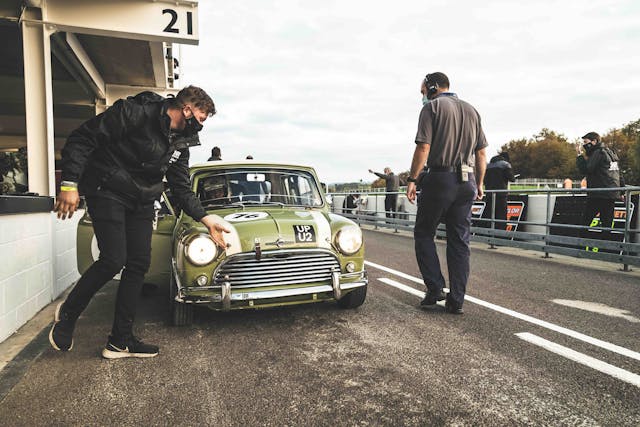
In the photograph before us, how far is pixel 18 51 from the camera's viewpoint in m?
9.32

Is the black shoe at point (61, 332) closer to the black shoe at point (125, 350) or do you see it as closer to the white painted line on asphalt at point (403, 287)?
the black shoe at point (125, 350)

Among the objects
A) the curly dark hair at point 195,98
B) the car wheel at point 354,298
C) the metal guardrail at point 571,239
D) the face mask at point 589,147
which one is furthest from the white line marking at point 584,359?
the face mask at point 589,147

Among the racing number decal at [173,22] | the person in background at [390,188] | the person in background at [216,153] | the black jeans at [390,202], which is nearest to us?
the racing number decal at [173,22]

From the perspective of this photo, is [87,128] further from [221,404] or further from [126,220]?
[221,404]

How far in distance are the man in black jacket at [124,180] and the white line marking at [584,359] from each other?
2.68 metres

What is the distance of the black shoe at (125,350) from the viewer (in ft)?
10.3

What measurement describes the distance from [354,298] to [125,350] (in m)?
1.93

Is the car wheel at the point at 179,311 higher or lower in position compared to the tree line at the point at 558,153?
lower

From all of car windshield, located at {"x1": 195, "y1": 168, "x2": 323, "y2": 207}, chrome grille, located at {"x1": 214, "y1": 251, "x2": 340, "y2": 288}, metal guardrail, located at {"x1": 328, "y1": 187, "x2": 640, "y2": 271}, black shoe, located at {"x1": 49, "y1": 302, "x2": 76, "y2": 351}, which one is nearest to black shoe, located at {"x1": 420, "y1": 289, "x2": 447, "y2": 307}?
chrome grille, located at {"x1": 214, "y1": 251, "x2": 340, "y2": 288}

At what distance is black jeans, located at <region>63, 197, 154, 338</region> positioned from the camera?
9.79 ft

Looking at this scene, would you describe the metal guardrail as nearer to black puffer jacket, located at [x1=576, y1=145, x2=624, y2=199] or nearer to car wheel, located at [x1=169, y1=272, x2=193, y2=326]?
black puffer jacket, located at [x1=576, y1=145, x2=624, y2=199]

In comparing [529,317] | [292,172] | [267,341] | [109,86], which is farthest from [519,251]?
[109,86]

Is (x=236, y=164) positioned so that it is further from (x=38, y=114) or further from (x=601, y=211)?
(x=601, y=211)

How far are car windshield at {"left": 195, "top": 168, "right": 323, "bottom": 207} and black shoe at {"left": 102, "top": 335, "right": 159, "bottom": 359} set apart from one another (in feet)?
5.12
